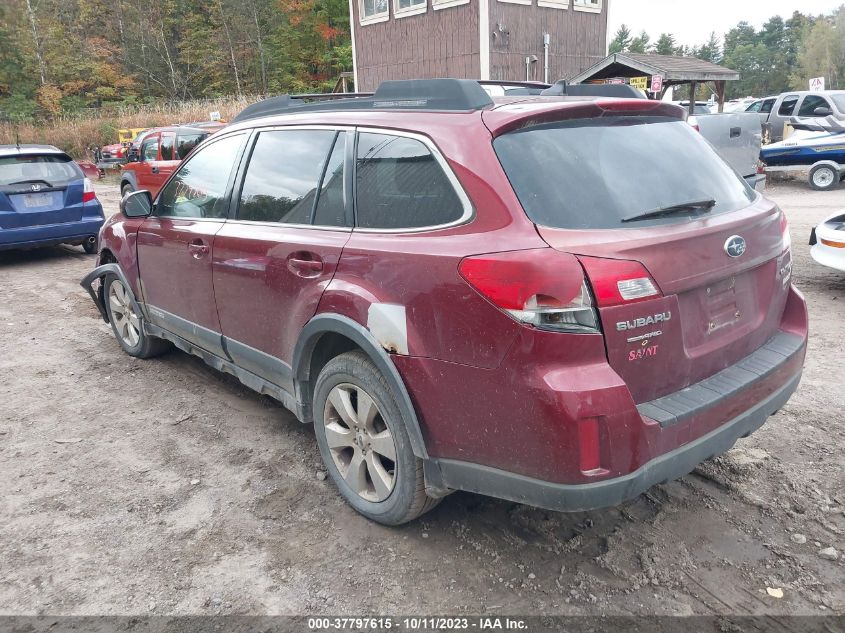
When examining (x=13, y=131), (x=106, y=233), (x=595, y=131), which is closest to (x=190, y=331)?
(x=106, y=233)

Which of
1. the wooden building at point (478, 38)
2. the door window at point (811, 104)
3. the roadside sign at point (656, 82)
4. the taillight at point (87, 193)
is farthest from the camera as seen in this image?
the wooden building at point (478, 38)

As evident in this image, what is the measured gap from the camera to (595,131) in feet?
8.98

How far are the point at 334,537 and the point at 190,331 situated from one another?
197 centimetres

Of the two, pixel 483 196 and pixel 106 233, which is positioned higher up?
pixel 483 196

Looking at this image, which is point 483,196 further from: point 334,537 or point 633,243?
point 334,537

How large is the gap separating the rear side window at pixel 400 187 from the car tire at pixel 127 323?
2.89m

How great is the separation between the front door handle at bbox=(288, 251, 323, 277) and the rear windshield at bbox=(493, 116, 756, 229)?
40.3 inches

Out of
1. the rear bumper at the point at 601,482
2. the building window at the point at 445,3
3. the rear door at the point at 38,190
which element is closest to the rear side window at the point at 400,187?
the rear bumper at the point at 601,482

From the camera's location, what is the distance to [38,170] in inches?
370

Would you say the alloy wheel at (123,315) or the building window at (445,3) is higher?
the building window at (445,3)

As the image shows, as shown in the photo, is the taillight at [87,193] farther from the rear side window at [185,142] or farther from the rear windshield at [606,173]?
the rear windshield at [606,173]

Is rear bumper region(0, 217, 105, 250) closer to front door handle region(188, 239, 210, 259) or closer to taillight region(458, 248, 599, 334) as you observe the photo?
front door handle region(188, 239, 210, 259)

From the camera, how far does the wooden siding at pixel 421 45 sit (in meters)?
19.3

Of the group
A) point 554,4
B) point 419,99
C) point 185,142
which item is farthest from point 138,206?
point 554,4
